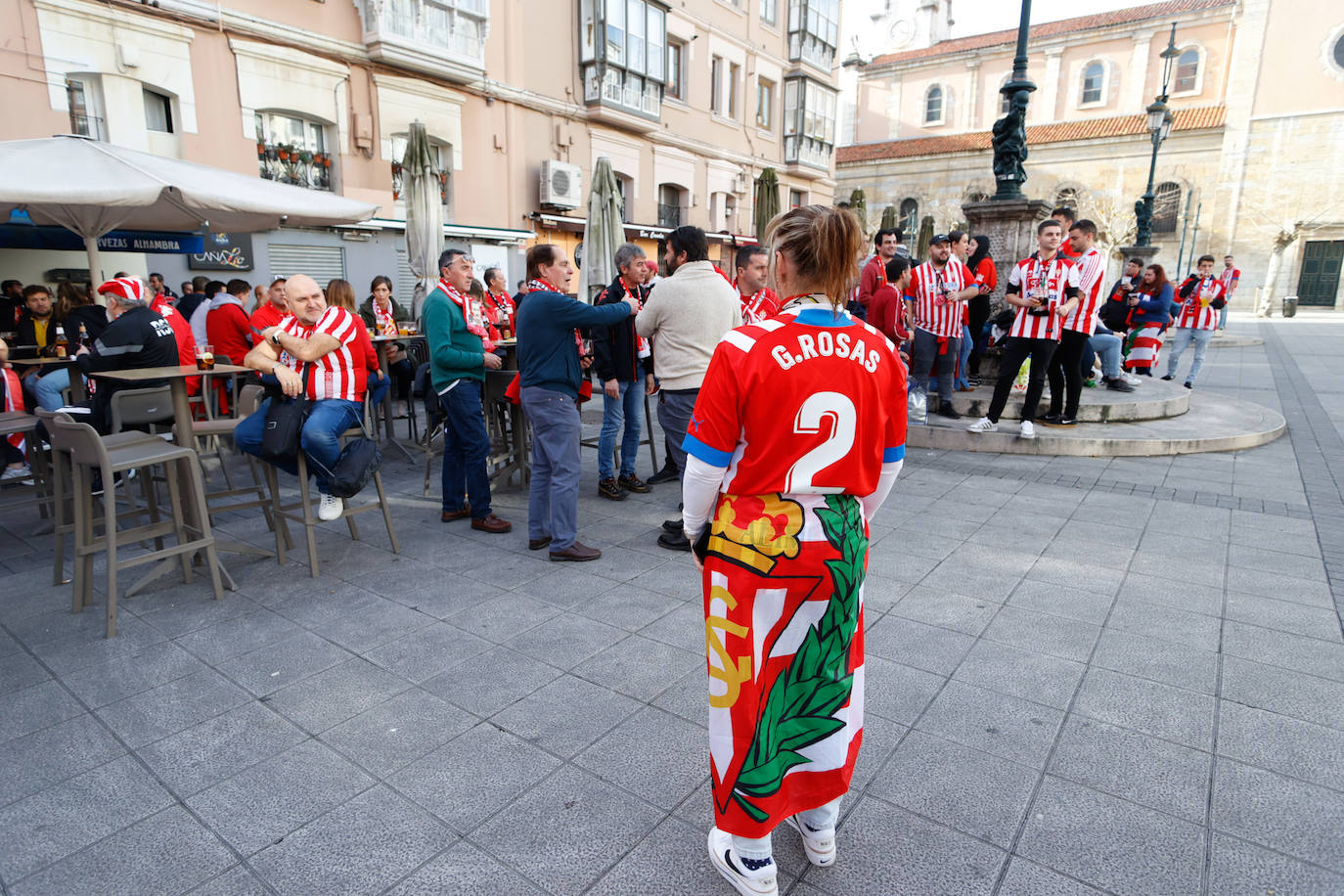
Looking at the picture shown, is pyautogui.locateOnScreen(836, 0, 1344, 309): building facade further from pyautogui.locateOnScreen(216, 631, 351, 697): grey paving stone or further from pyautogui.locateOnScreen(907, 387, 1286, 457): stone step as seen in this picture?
pyautogui.locateOnScreen(216, 631, 351, 697): grey paving stone

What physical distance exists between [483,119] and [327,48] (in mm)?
3464

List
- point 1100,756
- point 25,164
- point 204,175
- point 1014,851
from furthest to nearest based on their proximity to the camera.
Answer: point 204,175 < point 25,164 < point 1100,756 < point 1014,851

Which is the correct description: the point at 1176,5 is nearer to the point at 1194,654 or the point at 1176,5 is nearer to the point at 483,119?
the point at 483,119

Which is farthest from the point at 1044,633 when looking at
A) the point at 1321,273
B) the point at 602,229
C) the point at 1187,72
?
the point at 1187,72

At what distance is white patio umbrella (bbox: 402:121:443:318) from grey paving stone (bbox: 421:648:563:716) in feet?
24.5

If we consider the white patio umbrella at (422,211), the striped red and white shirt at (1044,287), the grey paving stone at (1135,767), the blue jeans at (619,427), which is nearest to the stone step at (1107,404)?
the striped red and white shirt at (1044,287)

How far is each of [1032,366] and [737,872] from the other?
21.3ft

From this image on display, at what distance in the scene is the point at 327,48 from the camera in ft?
42.9

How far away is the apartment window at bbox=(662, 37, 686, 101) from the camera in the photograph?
67.9 feet

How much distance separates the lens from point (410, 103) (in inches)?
566

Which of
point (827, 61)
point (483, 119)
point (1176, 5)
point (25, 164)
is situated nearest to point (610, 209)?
point (25, 164)

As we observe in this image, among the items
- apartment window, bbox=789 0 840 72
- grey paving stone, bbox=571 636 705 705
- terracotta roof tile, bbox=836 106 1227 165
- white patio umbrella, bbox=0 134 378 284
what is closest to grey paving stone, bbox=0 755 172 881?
grey paving stone, bbox=571 636 705 705

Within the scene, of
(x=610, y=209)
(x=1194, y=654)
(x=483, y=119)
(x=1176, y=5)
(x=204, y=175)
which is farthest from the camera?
(x=1176, y=5)

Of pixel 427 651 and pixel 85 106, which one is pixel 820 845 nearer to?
pixel 427 651
